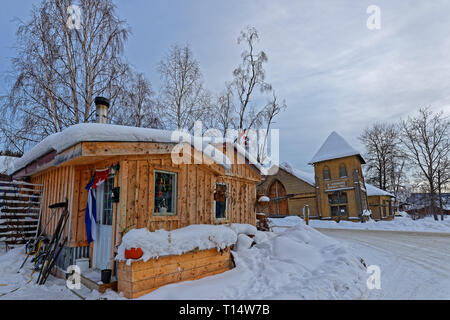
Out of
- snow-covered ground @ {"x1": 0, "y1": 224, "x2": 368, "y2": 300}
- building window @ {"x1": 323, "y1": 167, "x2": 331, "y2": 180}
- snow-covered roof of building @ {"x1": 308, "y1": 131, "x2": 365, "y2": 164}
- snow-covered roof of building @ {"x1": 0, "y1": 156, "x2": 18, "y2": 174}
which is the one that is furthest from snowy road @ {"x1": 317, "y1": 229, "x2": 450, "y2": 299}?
building window @ {"x1": 323, "y1": 167, "x2": 331, "y2": 180}

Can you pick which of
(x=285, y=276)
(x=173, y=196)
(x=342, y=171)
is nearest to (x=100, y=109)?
(x=173, y=196)

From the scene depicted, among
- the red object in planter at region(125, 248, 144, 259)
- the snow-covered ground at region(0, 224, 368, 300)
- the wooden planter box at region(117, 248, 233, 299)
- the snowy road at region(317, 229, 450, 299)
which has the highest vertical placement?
the red object in planter at region(125, 248, 144, 259)

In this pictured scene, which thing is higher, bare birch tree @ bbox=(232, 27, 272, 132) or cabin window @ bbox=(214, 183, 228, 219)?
bare birch tree @ bbox=(232, 27, 272, 132)

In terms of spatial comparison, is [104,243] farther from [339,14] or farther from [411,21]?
[411,21]

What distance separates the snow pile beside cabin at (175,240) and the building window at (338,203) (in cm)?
2056

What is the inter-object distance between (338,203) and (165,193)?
2211 cm

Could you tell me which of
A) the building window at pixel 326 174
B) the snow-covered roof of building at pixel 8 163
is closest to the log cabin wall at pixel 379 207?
the building window at pixel 326 174

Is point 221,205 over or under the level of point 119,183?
under

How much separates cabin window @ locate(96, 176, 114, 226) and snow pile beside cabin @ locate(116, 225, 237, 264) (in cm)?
146

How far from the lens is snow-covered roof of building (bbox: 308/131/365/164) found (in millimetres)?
24203

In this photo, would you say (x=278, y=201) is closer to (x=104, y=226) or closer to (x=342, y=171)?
(x=342, y=171)

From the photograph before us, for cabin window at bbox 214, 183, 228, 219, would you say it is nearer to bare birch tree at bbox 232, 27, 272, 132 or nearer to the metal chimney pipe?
the metal chimney pipe

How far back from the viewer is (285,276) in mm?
5312

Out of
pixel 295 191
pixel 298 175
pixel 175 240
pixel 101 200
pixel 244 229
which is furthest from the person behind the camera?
pixel 298 175
